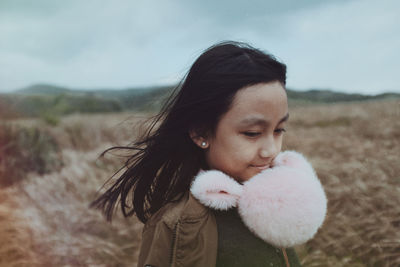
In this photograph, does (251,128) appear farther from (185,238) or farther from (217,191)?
(185,238)

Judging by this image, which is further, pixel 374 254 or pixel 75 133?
pixel 75 133

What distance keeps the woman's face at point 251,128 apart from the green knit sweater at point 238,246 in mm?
176

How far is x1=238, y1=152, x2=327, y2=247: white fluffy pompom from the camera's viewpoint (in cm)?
123

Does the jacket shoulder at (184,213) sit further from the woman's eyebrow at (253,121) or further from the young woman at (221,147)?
the woman's eyebrow at (253,121)

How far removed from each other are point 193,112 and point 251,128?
28cm

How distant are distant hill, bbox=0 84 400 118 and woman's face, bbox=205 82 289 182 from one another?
1.26ft

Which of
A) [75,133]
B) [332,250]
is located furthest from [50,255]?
[75,133]

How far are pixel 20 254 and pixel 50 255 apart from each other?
24 centimetres

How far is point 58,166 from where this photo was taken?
4.90 metres

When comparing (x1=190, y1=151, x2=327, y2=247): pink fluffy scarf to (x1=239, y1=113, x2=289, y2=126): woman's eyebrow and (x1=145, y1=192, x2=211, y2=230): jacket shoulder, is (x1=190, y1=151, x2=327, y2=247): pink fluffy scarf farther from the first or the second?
(x1=239, y1=113, x2=289, y2=126): woman's eyebrow

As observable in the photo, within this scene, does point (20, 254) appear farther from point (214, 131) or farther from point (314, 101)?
point (314, 101)

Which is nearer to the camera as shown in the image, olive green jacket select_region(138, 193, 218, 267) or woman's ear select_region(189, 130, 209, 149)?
olive green jacket select_region(138, 193, 218, 267)

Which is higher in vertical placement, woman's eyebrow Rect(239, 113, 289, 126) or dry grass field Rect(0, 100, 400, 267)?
woman's eyebrow Rect(239, 113, 289, 126)

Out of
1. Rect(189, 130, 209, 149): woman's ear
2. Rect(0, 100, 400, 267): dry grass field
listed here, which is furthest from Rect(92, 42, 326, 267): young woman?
Rect(0, 100, 400, 267): dry grass field
